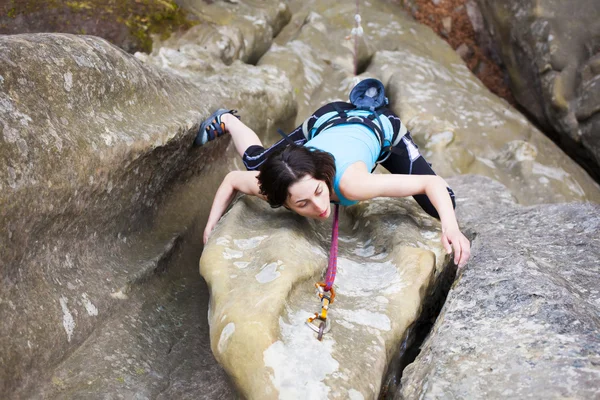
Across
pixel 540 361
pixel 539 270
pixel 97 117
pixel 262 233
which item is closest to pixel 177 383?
pixel 262 233

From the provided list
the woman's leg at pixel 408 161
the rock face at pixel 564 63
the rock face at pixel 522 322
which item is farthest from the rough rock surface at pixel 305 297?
the rock face at pixel 564 63

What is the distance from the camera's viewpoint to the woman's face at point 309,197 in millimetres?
3143

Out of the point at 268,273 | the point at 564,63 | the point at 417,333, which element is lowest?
the point at 417,333

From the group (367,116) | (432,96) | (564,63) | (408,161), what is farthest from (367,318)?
(564,63)

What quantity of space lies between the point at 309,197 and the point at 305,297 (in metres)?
0.68

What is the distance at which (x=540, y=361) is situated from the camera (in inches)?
83.4

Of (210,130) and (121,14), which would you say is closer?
(210,130)

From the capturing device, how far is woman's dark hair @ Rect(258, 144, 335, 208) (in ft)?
10.3

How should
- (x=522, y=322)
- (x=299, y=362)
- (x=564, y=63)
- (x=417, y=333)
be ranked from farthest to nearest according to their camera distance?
(x=564, y=63), (x=417, y=333), (x=522, y=322), (x=299, y=362)

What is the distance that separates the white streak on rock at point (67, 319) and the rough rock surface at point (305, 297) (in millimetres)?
758

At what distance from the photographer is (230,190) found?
374 cm

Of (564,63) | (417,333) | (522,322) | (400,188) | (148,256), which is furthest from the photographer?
(564,63)

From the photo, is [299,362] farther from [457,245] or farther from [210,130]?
[210,130]

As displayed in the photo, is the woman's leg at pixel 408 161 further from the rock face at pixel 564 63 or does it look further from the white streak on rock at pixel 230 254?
the rock face at pixel 564 63
